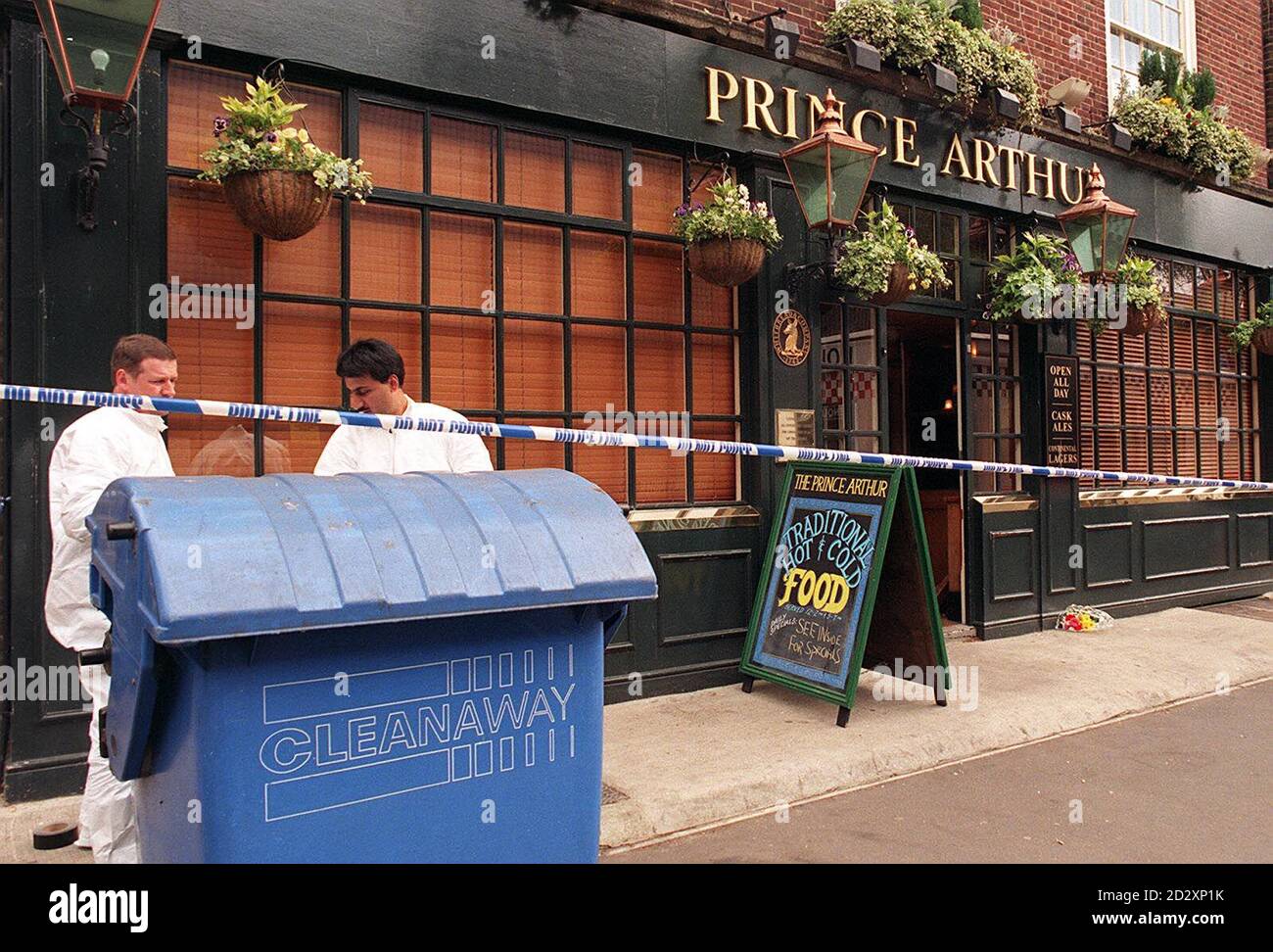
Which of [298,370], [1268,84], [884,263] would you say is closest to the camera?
[298,370]

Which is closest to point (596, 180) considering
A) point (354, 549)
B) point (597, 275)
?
point (597, 275)

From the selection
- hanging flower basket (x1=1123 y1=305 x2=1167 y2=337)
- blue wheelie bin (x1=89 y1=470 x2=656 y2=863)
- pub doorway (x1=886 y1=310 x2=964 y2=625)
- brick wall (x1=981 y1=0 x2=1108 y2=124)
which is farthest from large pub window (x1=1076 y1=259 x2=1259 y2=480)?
blue wheelie bin (x1=89 y1=470 x2=656 y2=863)

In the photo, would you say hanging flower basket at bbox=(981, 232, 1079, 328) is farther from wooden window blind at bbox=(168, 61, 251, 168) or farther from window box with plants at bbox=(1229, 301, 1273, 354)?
wooden window blind at bbox=(168, 61, 251, 168)

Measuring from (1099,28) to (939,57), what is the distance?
10.4ft

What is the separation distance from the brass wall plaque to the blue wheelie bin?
3.97 meters

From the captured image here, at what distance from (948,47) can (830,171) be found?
7.31 feet

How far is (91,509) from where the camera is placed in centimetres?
309

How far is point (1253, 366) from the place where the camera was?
10.2 meters

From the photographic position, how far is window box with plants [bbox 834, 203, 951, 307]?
20.7ft

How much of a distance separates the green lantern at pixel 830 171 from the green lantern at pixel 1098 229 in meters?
2.50

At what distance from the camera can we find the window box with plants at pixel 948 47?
271 inches

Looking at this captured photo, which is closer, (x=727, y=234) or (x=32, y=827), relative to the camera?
(x=32, y=827)

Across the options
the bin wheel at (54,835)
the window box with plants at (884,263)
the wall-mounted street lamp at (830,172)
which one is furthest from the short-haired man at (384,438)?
the window box with plants at (884,263)

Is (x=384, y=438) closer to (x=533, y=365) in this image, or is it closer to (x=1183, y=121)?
(x=533, y=365)
